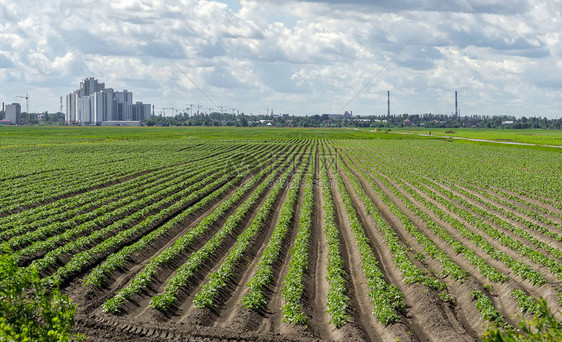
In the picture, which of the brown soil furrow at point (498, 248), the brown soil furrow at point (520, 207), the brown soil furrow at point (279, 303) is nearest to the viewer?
the brown soil furrow at point (279, 303)

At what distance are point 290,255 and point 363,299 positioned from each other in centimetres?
509

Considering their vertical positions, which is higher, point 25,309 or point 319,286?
point 25,309

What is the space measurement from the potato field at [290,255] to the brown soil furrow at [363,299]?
51 mm

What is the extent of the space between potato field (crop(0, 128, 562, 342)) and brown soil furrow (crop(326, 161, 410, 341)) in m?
0.05

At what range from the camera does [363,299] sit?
14688 mm

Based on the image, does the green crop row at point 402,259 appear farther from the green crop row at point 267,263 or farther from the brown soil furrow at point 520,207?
the brown soil furrow at point 520,207

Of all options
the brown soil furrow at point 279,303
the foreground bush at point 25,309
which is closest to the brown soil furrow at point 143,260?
the brown soil furrow at point 279,303

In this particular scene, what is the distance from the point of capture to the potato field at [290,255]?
1286 cm

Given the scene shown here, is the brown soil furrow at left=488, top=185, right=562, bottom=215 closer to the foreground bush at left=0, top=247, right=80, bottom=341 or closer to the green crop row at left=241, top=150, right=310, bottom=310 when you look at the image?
the green crop row at left=241, top=150, right=310, bottom=310

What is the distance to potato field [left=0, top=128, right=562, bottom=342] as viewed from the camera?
12.9m

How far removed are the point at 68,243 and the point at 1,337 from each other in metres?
13.4

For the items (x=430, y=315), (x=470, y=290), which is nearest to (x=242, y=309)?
(x=430, y=315)

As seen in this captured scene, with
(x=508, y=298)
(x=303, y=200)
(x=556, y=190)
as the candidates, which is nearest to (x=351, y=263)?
(x=508, y=298)

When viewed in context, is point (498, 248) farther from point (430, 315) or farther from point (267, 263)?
point (267, 263)
